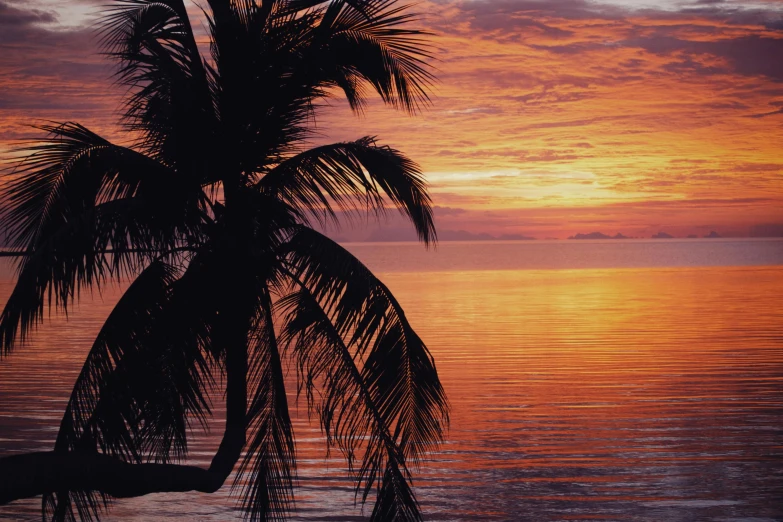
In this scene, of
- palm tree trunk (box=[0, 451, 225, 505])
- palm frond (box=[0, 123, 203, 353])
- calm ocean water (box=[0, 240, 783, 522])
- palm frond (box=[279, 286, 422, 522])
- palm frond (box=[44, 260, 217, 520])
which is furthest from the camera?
calm ocean water (box=[0, 240, 783, 522])

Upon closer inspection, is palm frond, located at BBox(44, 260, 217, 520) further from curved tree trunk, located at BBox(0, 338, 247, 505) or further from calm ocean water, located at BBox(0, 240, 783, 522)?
calm ocean water, located at BBox(0, 240, 783, 522)

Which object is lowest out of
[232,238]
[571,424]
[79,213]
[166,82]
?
[571,424]

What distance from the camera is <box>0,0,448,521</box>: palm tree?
582 cm

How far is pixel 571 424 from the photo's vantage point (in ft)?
51.9

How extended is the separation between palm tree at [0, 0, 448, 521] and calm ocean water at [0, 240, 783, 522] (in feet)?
17.0

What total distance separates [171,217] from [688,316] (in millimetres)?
31134

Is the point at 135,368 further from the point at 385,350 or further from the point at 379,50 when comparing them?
the point at 379,50

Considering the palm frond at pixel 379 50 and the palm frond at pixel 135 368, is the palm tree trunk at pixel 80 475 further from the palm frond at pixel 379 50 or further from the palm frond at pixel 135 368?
the palm frond at pixel 379 50

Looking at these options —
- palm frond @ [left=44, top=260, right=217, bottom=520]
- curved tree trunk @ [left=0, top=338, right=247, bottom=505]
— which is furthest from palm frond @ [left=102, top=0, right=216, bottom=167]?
curved tree trunk @ [left=0, top=338, right=247, bottom=505]

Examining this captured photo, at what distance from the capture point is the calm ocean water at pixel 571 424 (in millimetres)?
11516

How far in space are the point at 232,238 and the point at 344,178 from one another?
40.3 inches

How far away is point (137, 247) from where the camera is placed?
6.13m

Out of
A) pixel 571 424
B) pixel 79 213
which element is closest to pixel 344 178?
pixel 79 213

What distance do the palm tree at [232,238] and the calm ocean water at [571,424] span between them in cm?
518
